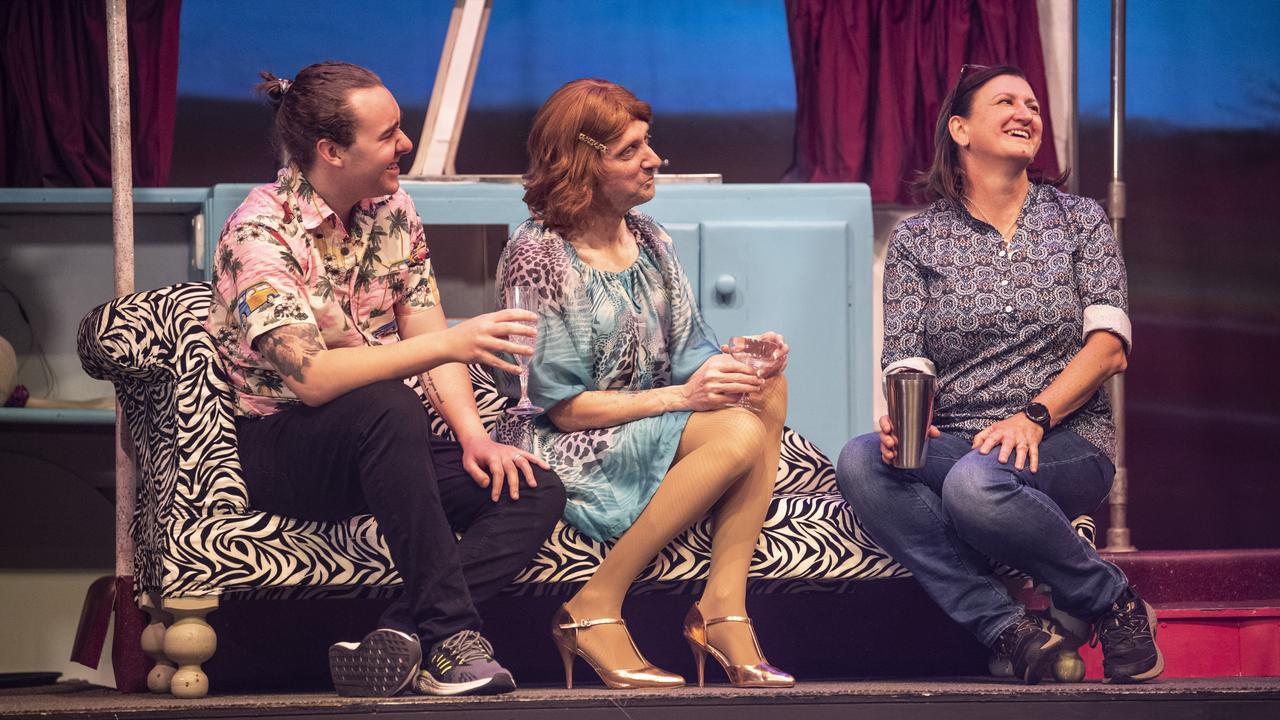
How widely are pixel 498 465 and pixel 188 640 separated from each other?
61cm

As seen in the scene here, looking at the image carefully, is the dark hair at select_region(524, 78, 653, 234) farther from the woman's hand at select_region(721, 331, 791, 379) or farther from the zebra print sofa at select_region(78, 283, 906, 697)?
the zebra print sofa at select_region(78, 283, 906, 697)

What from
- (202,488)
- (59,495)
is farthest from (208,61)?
(202,488)

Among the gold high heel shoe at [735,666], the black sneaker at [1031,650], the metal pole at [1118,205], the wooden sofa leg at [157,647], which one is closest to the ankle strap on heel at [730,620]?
the gold high heel shoe at [735,666]

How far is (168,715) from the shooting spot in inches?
82.7

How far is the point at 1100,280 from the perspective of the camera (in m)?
2.53

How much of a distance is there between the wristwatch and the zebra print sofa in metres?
0.36

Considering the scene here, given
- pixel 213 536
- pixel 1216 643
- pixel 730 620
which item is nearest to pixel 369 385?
pixel 213 536

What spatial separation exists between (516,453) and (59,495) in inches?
89.2

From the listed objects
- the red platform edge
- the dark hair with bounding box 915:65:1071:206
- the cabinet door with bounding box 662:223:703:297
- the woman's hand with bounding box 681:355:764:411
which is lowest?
the red platform edge

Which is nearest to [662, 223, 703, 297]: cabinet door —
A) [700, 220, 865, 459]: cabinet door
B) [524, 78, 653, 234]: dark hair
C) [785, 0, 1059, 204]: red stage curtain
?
[700, 220, 865, 459]: cabinet door

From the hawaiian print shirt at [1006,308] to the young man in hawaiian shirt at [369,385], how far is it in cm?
76

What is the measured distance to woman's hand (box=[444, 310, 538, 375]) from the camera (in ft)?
6.77

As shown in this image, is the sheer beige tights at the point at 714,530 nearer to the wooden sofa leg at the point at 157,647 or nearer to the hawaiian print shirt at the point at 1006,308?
the hawaiian print shirt at the point at 1006,308

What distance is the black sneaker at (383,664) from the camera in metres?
2.14
